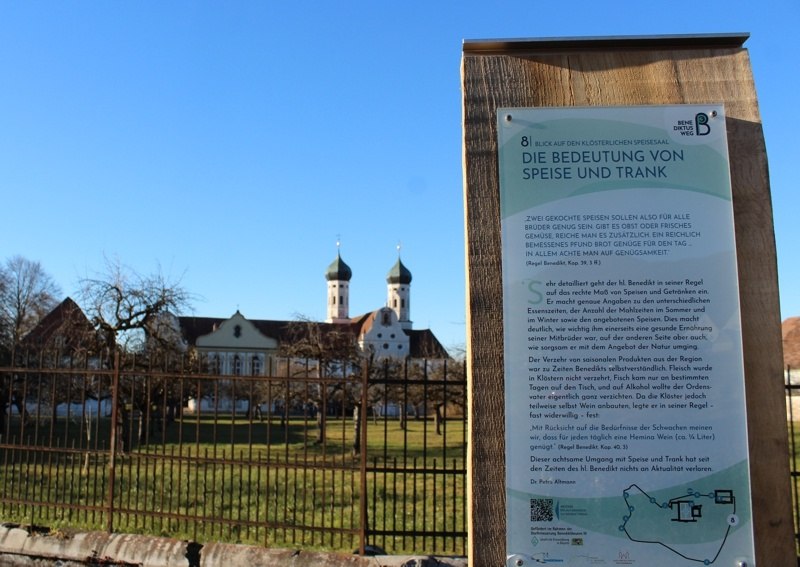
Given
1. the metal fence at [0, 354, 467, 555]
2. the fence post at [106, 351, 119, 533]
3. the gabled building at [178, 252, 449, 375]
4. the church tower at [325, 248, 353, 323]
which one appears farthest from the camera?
the church tower at [325, 248, 353, 323]

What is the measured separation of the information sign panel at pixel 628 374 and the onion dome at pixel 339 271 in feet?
314

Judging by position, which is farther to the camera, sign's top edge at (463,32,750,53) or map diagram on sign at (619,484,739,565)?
sign's top edge at (463,32,750,53)

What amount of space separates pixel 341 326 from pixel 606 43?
56969mm

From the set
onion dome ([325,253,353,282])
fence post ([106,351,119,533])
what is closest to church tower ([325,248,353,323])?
onion dome ([325,253,353,282])

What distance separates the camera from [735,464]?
3.29 m

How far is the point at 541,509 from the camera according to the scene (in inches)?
130

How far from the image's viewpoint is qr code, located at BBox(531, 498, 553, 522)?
3.30 m

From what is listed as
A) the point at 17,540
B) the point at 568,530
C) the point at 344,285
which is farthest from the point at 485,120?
the point at 344,285

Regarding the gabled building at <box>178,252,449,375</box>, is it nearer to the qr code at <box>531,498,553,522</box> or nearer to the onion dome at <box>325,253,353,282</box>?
the onion dome at <box>325,253,353,282</box>

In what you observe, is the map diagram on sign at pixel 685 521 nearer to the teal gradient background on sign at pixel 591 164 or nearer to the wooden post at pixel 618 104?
the wooden post at pixel 618 104

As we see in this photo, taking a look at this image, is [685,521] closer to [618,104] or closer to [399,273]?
[618,104]

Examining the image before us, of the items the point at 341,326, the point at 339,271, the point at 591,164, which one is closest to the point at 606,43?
the point at 591,164

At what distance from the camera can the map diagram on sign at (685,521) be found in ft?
10.7

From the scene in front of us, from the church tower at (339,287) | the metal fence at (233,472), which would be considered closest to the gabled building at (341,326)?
the church tower at (339,287)
